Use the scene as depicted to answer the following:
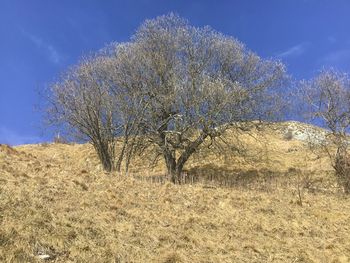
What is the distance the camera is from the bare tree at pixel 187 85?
24.1 meters

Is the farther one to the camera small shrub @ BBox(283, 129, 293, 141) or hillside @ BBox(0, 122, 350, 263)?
small shrub @ BBox(283, 129, 293, 141)

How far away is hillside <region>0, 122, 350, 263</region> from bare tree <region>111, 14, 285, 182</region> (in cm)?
436

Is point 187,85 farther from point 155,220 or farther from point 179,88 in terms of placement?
point 155,220

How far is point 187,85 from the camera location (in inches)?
962

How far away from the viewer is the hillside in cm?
1013

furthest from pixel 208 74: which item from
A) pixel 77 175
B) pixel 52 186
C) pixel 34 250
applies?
pixel 34 250

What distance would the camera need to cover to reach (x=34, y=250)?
368 inches

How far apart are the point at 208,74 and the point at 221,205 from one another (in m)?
Result: 10.7

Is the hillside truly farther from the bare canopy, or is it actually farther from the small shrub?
the small shrub

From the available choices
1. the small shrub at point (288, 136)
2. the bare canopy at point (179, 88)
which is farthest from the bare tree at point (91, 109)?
the small shrub at point (288, 136)

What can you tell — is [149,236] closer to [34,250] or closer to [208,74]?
[34,250]

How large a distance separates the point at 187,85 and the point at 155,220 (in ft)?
40.0

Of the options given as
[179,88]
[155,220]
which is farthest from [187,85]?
[155,220]

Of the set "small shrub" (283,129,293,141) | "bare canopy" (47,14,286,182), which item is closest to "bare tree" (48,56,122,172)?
"bare canopy" (47,14,286,182)
